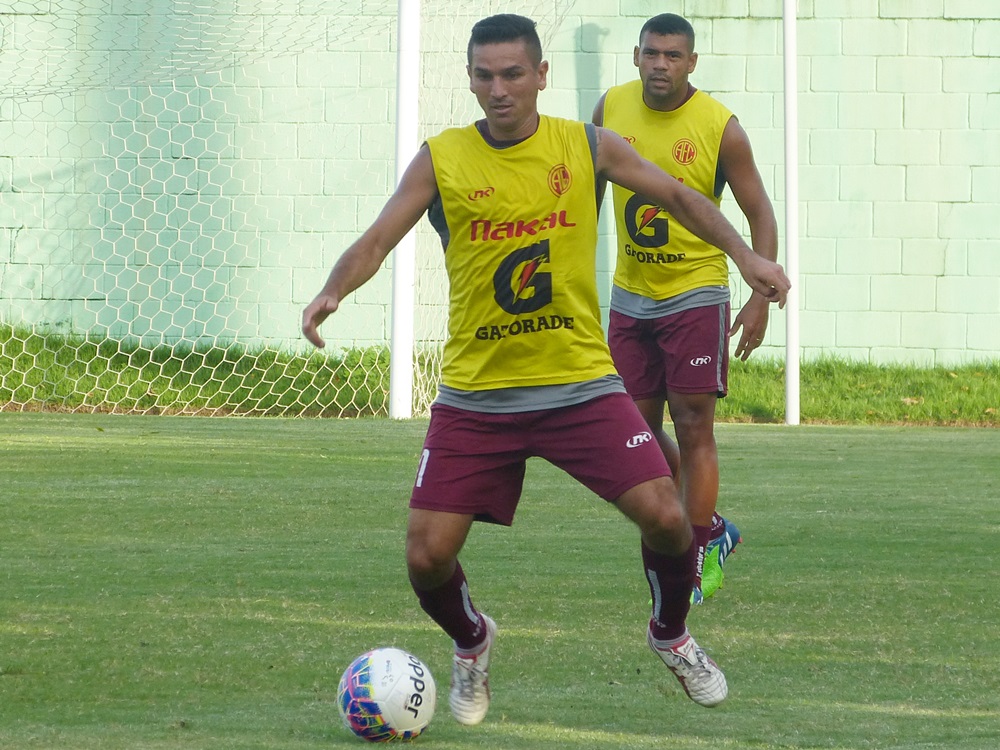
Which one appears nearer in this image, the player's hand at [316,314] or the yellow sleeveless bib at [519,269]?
→ the player's hand at [316,314]

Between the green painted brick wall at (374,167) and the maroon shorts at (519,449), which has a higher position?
the green painted brick wall at (374,167)

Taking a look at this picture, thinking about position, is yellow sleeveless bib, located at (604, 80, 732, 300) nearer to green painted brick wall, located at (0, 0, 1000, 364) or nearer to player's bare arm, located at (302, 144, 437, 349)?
player's bare arm, located at (302, 144, 437, 349)

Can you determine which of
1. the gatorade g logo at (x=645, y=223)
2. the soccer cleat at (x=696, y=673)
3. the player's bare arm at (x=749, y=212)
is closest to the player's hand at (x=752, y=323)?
the player's bare arm at (x=749, y=212)

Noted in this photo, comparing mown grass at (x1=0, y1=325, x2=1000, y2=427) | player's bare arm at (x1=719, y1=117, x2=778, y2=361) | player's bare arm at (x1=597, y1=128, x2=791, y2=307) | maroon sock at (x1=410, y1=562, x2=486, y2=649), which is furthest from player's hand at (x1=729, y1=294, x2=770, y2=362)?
mown grass at (x1=0, y1=325, x2=1000, y2=427)

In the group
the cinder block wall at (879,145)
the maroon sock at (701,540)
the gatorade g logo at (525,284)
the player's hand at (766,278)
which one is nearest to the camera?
the player's hand at (766,278)

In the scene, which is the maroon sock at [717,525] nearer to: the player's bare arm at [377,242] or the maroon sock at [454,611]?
the maroon sock at [454,611]

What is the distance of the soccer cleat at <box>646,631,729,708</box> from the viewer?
12.1ft

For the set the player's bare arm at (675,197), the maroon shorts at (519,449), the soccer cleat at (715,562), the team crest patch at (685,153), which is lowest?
the soccer cleat at (715,562)

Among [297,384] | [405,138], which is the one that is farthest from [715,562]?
[297,384]

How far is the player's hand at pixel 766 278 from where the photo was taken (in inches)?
145

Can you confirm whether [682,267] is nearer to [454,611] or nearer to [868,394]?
[454,611]

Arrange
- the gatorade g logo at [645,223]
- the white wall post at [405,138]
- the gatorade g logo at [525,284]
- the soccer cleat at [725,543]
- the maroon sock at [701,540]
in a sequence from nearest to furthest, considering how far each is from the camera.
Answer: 1. the gatorade g logo at [525,284]
2. the maroon sock at [701,540]
3. the soccer cleat at [725,543]
4. the gatorade g logo at [645,223]
5. the white wall post at [405,138]

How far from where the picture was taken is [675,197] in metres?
3.89

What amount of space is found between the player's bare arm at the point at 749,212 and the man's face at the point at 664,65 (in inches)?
9.5
